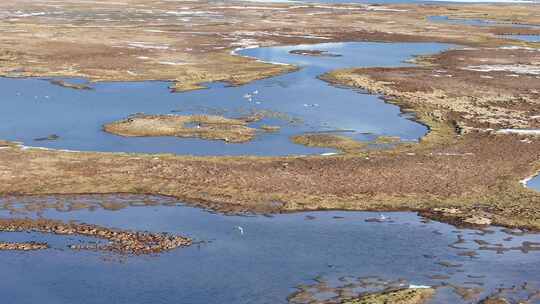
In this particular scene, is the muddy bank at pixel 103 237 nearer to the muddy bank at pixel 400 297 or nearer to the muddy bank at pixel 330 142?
the muddy bank at pixel 400 297

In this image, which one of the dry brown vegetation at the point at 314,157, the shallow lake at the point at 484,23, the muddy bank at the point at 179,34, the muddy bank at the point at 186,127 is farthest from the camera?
the shallow lake at the point at 484,23

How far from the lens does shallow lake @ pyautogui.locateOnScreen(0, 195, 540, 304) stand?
2261cm

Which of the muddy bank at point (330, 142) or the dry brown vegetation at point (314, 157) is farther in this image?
the muddy bank at point (330, 142)

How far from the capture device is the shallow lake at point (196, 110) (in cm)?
4078

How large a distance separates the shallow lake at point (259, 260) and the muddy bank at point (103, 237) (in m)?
0.51

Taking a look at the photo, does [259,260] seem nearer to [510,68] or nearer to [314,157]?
[314,157]

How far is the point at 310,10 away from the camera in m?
155

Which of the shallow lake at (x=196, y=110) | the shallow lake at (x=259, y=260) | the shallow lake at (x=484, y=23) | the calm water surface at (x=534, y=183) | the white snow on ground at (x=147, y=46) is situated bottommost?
the shallow lake at (x=259, y=260)

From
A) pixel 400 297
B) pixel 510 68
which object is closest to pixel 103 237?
pixel 400 297

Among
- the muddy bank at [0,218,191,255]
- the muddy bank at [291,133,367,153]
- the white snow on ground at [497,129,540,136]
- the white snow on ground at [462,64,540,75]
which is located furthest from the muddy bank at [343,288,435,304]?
the white snow on ground at [462,64,540,75]

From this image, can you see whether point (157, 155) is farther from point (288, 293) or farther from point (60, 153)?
point (288, 293)

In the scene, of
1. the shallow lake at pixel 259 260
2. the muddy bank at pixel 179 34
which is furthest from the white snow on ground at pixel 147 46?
the shallow lake at pixel 259 260

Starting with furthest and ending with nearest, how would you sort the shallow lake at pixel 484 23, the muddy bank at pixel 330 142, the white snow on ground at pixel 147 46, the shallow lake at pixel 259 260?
the shallow lake at pixel 484 23
the white snow on ground at pixel 147 46
the muddy bank at pixel 330 142
the shallow lake at pixel 259 260

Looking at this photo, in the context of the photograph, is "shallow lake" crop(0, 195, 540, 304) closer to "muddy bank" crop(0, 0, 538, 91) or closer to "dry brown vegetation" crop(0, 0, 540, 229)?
"dry brown vegetation" crop(0, 0, 540, 229)
